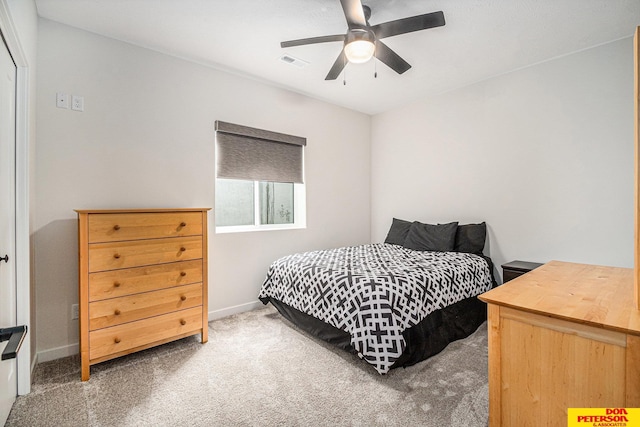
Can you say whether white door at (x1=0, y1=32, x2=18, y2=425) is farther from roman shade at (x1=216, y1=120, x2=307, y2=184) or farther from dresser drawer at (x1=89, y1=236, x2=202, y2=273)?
roman shade at (x1=216, y1=120, x2=307, y2=184)

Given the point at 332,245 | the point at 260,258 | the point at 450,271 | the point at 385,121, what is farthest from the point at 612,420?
the point at 385,121

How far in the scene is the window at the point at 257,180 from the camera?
308cm

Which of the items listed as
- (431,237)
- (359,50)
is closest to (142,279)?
(359,50)

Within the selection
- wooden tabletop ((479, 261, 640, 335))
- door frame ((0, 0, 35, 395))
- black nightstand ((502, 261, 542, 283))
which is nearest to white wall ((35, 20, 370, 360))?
door frame ((0, 0, 35, 395))

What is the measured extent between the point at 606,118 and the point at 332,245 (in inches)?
118

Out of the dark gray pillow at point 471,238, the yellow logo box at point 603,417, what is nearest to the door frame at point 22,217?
the yellow logo box at point 603,417

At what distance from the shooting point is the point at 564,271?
1716mm

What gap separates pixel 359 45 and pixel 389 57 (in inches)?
15.8

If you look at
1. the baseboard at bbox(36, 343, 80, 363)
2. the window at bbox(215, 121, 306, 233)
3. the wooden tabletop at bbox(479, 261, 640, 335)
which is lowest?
the baseboard at bbox(36, 343, 80, 363)

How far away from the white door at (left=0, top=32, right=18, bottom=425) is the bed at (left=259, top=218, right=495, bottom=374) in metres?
1.75

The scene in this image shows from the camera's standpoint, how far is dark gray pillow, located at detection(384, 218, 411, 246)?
378 centimetres

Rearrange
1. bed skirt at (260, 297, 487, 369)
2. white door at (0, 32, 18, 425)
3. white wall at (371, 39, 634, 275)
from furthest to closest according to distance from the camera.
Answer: white wall at (371, 39, 634, 275) → bed skirt at (260, 297, 487, 369) → white door at (0, 32, 18, 425)

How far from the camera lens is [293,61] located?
2.86 metres

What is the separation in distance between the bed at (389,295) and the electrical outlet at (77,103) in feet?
6.70
